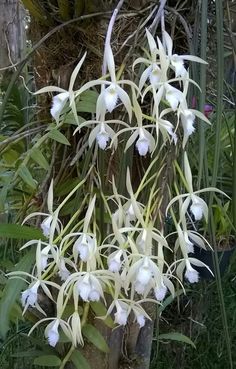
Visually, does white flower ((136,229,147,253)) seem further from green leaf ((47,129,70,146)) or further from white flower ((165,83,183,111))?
green leaf ((47,129,70,146))

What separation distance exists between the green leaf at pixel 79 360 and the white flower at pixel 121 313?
0.21 metres

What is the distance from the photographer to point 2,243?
3.55 ft

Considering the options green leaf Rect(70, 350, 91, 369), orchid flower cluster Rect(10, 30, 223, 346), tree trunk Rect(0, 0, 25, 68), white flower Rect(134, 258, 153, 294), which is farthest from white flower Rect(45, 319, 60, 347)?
tree trunk Rect(0, 0, 25, 68)

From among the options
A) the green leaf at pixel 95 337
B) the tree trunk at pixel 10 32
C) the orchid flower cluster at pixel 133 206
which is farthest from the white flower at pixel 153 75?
the tree trunk at pixel 10 32

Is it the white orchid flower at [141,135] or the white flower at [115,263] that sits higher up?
the white orchid flower at [141,135]

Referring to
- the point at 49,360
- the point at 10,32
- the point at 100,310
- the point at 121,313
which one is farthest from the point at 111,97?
the point at 10,32

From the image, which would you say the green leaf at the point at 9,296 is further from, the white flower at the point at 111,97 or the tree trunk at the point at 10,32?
the tree trunk at the point at 10,32

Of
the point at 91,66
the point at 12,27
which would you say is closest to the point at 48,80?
the point at 91,66

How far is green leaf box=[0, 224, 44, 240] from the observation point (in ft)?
2.23

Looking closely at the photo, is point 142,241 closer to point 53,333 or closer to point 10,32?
point 53,333

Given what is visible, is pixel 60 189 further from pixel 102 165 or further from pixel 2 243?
pixel 2 243

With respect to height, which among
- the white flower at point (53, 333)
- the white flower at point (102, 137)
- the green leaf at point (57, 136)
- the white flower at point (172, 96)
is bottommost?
the white flower at point (53, 333)

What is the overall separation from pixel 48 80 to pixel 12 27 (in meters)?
1.51

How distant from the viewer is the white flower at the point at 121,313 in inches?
21.8
